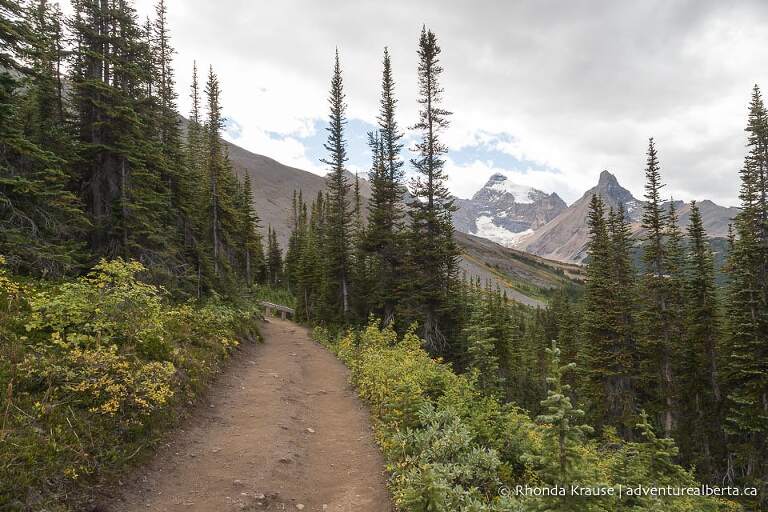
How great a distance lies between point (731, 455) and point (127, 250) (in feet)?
114

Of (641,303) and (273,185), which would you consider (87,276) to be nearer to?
(641,303)

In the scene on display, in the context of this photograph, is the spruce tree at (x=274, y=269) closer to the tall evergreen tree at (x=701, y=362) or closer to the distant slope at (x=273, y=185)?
the distant slope at (x=273, y=185)

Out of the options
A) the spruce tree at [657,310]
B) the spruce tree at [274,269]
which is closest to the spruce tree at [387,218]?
the spruce tree at [657,310]

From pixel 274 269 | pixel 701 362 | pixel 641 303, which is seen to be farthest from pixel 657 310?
pixel 274 269

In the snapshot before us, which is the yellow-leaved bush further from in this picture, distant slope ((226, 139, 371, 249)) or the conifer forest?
distant slope ((226, 139, 371, 249))

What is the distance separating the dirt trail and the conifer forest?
346 millimetres

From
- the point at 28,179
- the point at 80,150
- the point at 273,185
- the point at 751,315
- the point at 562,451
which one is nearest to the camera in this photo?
the point at 562,451

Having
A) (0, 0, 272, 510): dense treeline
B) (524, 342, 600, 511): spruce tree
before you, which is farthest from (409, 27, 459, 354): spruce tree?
(524, 342, 600, 511): spruce tree

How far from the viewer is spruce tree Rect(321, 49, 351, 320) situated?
30.7m

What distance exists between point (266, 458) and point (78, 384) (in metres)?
3.65

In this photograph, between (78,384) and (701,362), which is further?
(701,362)

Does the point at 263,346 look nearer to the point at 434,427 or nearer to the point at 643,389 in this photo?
the point at 434,427

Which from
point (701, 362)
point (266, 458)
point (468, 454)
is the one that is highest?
point (468, 454)

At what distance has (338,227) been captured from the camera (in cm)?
3091
